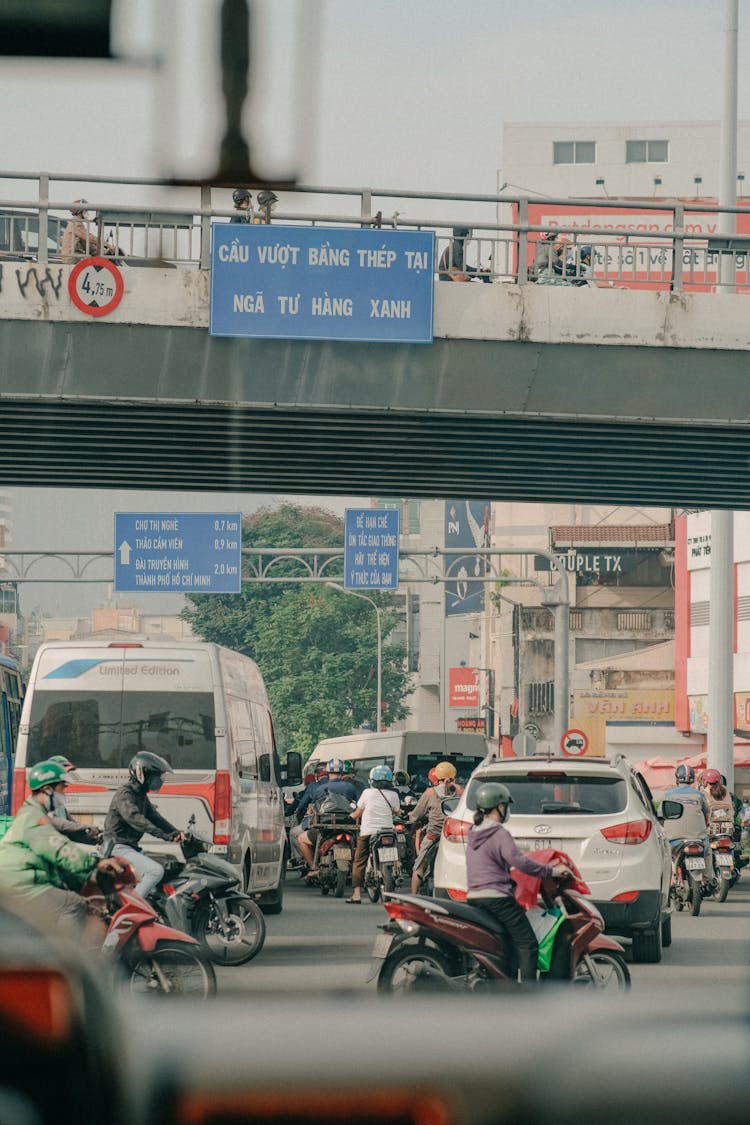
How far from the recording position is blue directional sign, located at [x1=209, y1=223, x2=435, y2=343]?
20297 millimetres

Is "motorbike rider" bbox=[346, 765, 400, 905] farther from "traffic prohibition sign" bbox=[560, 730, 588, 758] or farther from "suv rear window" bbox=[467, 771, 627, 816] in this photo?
"traffic prohibition sign" bbox=[560, 730, 588, 758]

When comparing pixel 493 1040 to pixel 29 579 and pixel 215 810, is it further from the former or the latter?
pixel 29 579

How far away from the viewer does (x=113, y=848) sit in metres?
12.0

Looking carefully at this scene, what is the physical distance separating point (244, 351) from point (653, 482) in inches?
287

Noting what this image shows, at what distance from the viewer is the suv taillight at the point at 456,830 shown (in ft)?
44.4

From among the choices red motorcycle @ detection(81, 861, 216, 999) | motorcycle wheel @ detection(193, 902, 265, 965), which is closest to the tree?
motorcycle wheel @ detection(193, 902, 265, 965)

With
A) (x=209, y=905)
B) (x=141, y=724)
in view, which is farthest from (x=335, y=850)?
(x=209, y=905)

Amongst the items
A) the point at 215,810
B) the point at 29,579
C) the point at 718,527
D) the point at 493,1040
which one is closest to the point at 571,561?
the point at 29,579

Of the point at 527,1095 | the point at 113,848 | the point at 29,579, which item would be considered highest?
the point at 29,579

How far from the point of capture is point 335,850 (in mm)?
21672

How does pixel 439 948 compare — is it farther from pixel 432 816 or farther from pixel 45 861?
pixel 432 816

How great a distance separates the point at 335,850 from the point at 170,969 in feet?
40.4

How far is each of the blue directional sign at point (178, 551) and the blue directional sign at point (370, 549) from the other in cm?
275

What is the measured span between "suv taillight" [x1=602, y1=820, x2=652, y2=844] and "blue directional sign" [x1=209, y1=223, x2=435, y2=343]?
8173 mm
